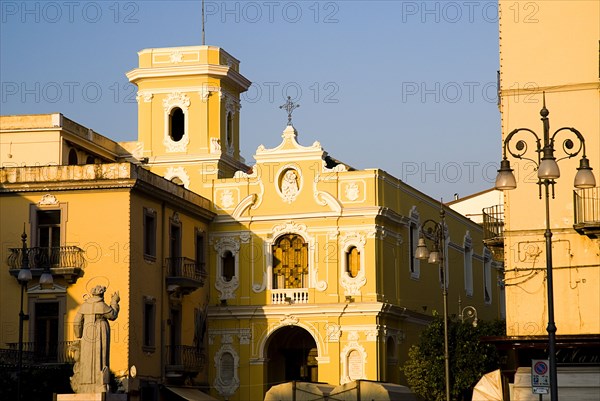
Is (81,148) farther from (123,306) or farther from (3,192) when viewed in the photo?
(123,306)

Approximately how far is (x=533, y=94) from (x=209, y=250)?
2300 cm

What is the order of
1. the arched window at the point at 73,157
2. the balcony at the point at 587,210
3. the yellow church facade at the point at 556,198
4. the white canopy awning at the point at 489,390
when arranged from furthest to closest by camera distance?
the arched window at the point at 73,157, the white canopy awning at the point at 489,390, the yellow church facade at the point at 556,198, the balcony at the point at 587,210

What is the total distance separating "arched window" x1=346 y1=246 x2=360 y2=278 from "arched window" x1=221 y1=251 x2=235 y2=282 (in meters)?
4.87

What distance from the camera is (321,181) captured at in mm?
51562

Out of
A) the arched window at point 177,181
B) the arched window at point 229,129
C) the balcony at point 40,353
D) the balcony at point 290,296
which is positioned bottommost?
the balcony at point 40,353

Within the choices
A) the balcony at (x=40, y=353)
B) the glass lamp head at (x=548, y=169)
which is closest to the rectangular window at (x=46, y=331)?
the balcony at (x=40, y=353)

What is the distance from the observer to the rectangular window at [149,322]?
46.4 meters

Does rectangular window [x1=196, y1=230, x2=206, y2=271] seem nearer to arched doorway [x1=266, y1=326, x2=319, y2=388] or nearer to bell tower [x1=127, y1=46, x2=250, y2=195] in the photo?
bell tower [x1=127, y1=46, x2=250, y2=195]

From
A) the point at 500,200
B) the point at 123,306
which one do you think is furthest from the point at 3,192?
the point at 500,200

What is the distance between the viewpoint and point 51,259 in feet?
149

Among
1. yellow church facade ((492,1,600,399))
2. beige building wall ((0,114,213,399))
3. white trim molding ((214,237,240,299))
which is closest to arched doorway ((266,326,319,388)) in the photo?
white trim molding ((214,237,240,299))

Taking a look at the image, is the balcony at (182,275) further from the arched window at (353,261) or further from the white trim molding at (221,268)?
the arched window at (353,261)

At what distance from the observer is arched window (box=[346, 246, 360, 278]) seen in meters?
50.8

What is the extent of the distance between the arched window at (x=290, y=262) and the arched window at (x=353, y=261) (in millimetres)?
1776
